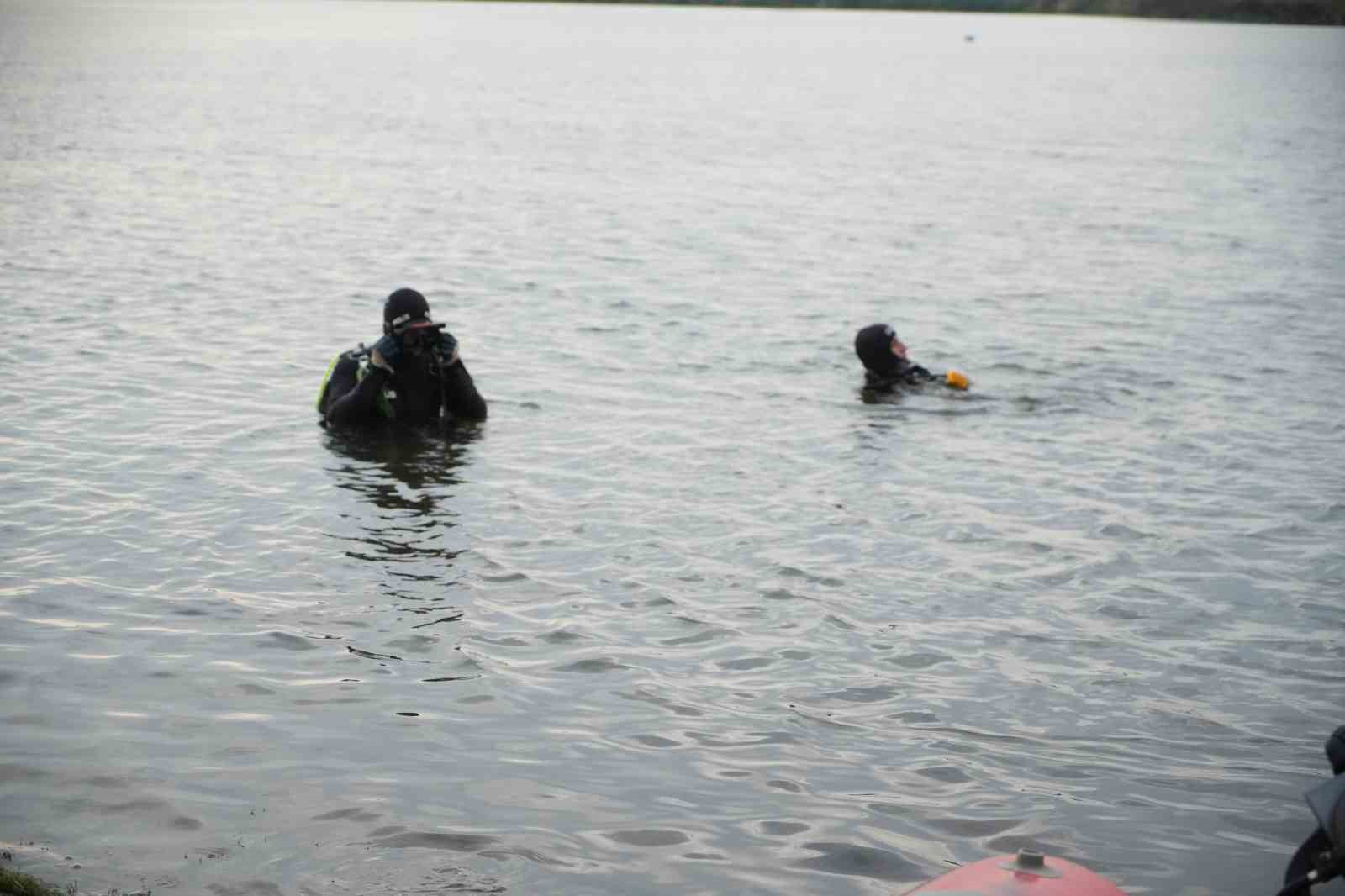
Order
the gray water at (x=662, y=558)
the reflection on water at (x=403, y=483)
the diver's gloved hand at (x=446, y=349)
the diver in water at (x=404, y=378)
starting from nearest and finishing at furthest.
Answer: the gray water at (x=662, y=558)
the reflection on water at (x=403, y=483)
the diver in water at (x=404, y=378)
the diver's gloved hand at (x=446, y=349)

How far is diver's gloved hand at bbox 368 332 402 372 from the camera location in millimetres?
12297

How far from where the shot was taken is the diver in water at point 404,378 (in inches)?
483

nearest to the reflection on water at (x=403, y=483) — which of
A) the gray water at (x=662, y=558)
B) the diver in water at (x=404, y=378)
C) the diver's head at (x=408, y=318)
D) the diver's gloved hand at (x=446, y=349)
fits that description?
the gray water at (x=662, y=558)

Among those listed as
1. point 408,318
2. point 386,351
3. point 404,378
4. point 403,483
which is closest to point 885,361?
point 404,378

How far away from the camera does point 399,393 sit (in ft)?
42.6

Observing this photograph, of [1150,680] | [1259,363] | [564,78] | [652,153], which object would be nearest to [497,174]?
[652,153]

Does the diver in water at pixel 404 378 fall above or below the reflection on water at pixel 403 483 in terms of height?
above

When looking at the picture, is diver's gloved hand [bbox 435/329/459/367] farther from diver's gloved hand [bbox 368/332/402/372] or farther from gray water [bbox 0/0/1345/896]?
gray water [bbox 0/0/1345/896]

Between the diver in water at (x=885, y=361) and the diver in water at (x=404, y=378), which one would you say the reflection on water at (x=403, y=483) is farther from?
the diver in water at (x=885, y=361)

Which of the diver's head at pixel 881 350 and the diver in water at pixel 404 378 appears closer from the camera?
the diver in water at pixel 404 378

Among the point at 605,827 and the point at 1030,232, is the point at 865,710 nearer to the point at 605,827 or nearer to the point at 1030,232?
the point at 605,827

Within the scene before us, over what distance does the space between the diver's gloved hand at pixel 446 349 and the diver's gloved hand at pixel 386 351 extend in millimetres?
343

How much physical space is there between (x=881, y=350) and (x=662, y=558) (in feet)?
19.1

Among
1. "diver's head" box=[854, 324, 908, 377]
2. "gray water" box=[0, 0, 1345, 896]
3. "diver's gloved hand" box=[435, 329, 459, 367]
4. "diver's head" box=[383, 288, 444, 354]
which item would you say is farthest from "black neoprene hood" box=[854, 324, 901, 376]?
"diver's head" box=[383, 288, 444, 354]
